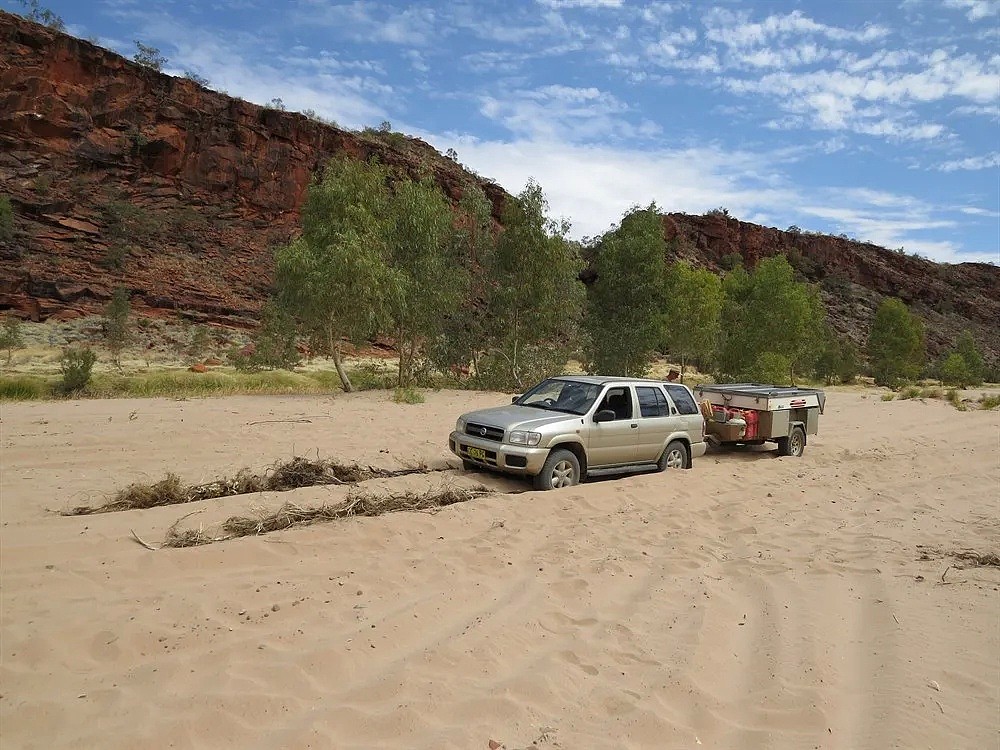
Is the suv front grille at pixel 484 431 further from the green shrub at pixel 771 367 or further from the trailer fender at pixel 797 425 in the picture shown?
the green shrub at pixel 771 367

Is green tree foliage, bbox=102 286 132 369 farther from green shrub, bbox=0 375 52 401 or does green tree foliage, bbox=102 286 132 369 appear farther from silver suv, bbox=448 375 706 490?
silver suv, bbox=448 375 706 490

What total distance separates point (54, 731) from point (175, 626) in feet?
3.32

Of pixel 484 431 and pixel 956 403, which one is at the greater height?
pixel 484 431

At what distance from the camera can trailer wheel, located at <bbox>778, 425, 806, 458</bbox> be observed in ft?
40.0

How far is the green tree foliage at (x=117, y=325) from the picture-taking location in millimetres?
31938

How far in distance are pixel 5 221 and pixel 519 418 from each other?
148ft

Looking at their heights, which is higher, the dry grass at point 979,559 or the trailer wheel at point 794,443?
the trailer wheel at point 794,443

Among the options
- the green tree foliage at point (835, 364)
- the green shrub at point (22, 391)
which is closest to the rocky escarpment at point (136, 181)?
the green shrub at point (22, 391)

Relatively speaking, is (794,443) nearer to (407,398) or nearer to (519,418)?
(519,418)

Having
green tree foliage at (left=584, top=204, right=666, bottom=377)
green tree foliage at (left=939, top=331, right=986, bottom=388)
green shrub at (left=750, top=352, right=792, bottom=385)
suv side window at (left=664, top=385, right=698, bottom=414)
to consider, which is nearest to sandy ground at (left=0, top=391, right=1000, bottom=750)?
suv side window at (left=664, top=385, right=698, bottom=414)

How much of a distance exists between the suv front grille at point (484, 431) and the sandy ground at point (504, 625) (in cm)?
104

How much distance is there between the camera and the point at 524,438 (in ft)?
27.0

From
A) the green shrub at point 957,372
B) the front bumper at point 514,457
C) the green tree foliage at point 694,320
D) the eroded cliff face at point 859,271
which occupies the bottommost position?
the front bumper at point 514,457

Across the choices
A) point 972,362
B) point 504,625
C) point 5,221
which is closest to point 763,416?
point 504,625
